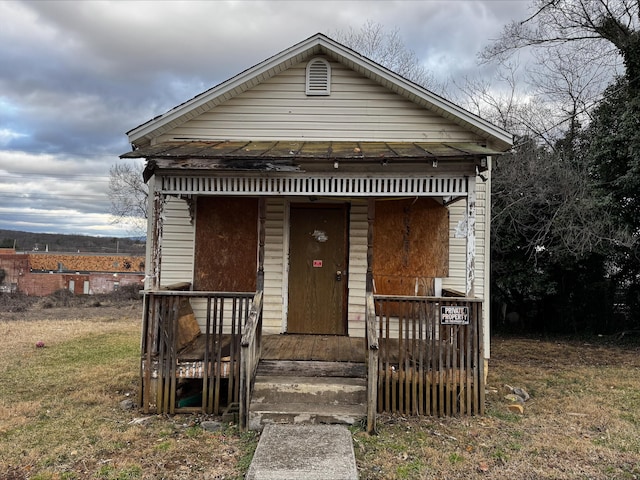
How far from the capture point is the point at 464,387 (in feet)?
19.5

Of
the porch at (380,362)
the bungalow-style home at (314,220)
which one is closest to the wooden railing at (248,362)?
the porch at (380,362)

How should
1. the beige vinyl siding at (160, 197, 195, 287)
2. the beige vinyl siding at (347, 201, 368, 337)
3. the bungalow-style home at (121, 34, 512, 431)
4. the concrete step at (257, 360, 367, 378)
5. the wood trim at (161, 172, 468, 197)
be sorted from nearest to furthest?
the concrete step at (257, 360, 367, 378) → the wood trim at (161, 172, 468, 197) → the bungalow-style home at (121, 34, 512, 431) → the beige vinyl siding at (347, 201, 368, 337) → the beige vinyl siding at (160, 197, 195, 287)

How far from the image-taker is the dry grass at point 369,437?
171 inches

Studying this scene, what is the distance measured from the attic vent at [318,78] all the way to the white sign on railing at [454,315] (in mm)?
4195

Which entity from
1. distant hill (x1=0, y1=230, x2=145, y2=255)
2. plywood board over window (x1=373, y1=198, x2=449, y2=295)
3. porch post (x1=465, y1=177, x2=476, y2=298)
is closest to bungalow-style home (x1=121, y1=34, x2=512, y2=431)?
plywood board over window (x1=373, y1=198, x2=449, y2=295)

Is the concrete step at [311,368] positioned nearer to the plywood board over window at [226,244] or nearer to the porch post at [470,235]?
the porch post at [470,235]

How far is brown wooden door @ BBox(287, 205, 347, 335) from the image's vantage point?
7.65 meters

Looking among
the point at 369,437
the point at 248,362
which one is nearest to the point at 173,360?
the point at 248,362

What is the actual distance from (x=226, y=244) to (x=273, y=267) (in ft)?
2.97

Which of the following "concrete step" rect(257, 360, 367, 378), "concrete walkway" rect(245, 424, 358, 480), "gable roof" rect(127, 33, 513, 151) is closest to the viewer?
"concrete walkway" rect(245, 424, 358, 480)

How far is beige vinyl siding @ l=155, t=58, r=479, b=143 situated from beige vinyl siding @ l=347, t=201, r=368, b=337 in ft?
4.40

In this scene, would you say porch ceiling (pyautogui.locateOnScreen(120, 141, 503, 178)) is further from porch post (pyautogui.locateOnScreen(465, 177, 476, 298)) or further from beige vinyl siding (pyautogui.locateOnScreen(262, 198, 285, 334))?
beige vinyl siding (pyautogui.locateOnScreen(262, 198, 285, 334))

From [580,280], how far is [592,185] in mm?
4292

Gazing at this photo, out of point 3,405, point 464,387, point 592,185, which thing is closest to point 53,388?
point 3,405
